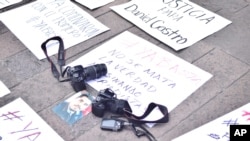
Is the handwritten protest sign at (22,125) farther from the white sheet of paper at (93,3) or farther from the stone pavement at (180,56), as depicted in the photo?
the white sheet of paper at (93,3)

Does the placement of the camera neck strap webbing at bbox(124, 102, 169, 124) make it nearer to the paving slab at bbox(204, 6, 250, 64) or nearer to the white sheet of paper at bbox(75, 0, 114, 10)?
the paving slab at bbox(204, 6, 250, 64)

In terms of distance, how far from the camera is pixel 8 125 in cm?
82

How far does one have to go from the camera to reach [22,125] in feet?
2.69

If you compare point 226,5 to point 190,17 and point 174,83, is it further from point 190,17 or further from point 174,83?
point 174,83

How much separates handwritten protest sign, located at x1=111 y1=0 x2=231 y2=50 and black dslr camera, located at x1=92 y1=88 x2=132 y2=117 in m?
0.28

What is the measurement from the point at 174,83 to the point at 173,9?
35 cm

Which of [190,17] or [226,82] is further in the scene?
[190,17]

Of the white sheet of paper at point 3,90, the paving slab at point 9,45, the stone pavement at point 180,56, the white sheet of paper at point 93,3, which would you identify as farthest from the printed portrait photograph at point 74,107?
the white sheet of paper at point 93,3

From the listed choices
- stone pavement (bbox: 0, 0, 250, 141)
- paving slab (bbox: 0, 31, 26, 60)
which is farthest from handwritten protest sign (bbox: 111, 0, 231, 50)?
paving slab (bbox: 0, 31, 26, 60)

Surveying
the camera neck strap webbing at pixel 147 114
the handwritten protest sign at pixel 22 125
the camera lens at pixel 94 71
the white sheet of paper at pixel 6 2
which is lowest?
the camera neck strap webbing at pixel 147 114

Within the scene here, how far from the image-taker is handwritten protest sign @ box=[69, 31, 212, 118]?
0.89 m

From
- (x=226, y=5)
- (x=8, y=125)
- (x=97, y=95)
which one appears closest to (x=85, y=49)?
(x=97, y=95)

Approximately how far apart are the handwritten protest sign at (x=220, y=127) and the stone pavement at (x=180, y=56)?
0.8 inches

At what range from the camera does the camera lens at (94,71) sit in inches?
35.9
